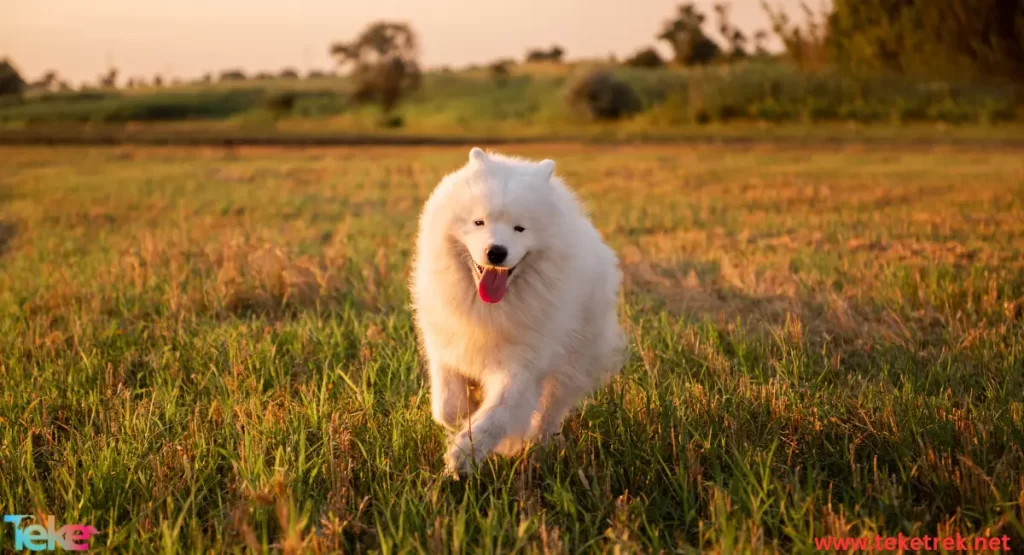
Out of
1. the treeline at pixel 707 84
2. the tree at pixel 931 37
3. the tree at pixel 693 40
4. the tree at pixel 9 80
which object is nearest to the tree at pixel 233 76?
the treeline at pixel 707 84

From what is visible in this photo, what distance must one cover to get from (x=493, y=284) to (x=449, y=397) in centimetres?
58

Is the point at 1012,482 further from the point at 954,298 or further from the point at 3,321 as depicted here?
the point at 3,321

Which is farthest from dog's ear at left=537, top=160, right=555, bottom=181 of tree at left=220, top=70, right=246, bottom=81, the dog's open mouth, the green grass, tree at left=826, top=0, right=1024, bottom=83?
tree at left=220, top=70, right=246, bottom=81

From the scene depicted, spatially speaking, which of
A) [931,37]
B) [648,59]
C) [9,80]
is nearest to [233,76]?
[9,80]

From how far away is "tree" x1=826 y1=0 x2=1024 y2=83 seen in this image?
13883mm

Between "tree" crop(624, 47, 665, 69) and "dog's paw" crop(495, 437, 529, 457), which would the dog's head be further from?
"tree" crop(624, 47, 665, 69)

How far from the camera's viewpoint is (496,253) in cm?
305

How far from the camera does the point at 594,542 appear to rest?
265 centimetres

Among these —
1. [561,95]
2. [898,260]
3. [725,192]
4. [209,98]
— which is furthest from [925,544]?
[209,98]

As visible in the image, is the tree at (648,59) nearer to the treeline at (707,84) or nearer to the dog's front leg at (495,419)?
the treeline at (707,84)

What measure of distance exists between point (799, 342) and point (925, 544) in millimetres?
2262

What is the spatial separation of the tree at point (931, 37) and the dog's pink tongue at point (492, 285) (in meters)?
14.1

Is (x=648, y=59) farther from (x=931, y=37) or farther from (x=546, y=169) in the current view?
(x=546, y=169)

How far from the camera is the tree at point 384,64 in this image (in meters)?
52.9
